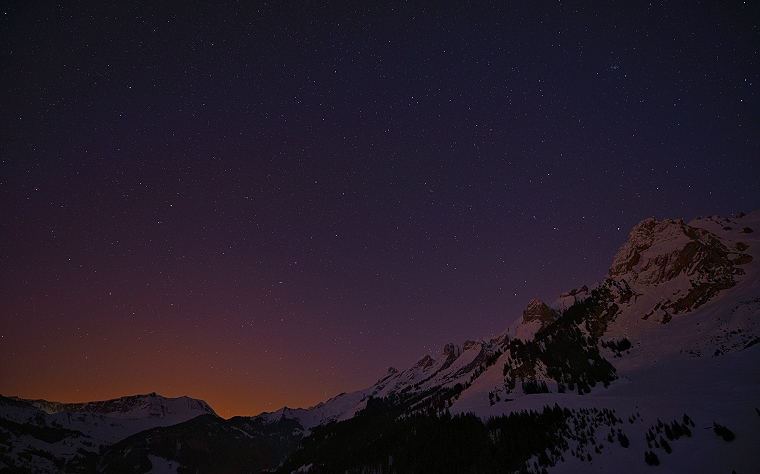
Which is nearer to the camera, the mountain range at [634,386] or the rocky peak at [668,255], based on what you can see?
the mountain range at [634,386]

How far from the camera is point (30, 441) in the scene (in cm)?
16350

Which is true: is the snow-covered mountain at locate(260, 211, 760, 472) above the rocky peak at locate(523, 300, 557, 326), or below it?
below

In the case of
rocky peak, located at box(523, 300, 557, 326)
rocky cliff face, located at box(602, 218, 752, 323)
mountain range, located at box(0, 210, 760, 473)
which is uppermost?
rocky peak, located at box(523, 300, 557, 326)

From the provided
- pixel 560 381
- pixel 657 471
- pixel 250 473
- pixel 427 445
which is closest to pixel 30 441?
pixel 250 473

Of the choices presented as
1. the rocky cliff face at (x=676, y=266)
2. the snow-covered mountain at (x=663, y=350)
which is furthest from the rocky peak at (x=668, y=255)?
the snow-covered mountain at (x=663, y=350)

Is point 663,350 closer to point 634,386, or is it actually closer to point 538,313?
point 634,386

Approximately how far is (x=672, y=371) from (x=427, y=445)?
1575 inches

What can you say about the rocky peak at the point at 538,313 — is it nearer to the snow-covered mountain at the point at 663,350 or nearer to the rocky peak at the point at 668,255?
the snow-covered mountain at the point at 663,350

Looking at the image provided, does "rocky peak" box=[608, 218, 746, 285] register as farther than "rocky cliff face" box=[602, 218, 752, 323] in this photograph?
Yes

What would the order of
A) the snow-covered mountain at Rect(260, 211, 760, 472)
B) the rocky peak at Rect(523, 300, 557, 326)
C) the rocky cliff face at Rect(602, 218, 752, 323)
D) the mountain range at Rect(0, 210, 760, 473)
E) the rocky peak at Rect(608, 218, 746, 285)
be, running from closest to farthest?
the mountain range at Rect(0, 210, 760, 473)
the snow-covered mountain at Rect(260, 211, 760, 472)
the rocky cliff face at Rect(602, 218, 752, 323)
the rocky peak at Rect(608, 218, 746, 285)
the rocky peak at Rect(523, 300, 557, 326)

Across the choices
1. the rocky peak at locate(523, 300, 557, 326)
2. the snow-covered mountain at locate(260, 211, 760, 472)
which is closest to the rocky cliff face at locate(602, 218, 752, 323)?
the snow-covered mountain at locate(260, 211, 760, 472)

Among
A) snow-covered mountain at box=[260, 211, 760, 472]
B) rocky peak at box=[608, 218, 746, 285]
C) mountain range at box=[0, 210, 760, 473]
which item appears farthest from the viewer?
rocky peak at box=[608, 218, 746, 285]

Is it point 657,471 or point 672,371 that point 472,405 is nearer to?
point 672,371

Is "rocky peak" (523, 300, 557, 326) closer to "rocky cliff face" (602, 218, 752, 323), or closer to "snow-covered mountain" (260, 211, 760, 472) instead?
"snow-covered mountain" (260, 211, 760, 472)
